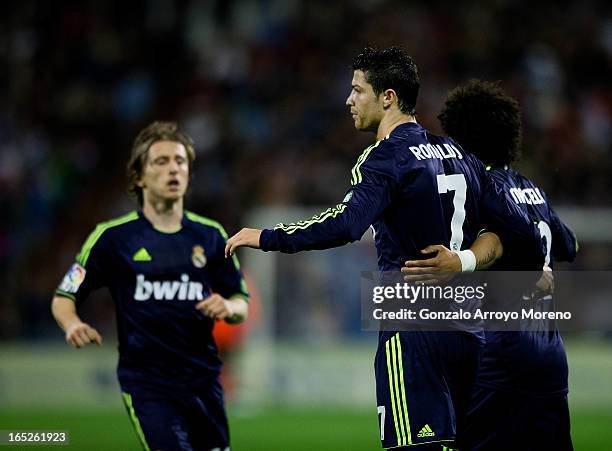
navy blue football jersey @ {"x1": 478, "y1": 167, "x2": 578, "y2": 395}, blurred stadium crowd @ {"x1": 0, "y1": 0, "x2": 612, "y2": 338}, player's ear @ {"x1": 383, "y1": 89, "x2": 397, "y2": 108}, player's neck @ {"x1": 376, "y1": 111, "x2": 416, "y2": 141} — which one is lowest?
navy blue football jersey @ {"x1": 478, "y1": 167, "x2": 578, "y2": 395}

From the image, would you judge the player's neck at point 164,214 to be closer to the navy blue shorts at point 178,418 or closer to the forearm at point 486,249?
the navy blue shorts at point 178,418

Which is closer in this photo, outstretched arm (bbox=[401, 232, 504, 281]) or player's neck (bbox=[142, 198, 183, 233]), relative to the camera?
outstretched arm (bbox=[401, 232, 504, 281])

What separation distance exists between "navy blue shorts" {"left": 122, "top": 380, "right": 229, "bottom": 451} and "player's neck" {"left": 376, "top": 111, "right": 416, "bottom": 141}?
5.82ft

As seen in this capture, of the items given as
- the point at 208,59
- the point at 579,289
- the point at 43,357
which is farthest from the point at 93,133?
the point at 579,289

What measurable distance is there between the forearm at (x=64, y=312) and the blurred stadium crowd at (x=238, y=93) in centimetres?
817

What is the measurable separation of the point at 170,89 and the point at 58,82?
1681 mm

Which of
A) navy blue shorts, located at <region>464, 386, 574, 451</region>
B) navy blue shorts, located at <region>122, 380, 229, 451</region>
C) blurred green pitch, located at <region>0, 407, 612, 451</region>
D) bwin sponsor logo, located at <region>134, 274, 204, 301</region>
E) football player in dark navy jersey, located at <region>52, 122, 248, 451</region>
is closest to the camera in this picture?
navy blue shorts, located at <region>464, 386, 574, 451</region>

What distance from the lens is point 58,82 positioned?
16922 millimetres

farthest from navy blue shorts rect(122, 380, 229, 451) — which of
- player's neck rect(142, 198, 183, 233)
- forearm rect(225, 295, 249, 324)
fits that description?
player's neck rect(142, 198, 183, 233)

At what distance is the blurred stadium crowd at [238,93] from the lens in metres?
15.1

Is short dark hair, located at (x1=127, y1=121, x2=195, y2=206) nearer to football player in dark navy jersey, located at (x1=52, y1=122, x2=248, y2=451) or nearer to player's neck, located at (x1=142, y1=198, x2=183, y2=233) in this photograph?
football player in dark navy jersey, located at (x1=52, y1=122, x2=248, y2=451)

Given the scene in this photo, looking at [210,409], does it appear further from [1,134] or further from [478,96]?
[1,134]

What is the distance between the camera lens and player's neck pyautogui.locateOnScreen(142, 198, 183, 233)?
6500 millimetres

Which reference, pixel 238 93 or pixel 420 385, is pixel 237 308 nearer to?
pixel 420 385
